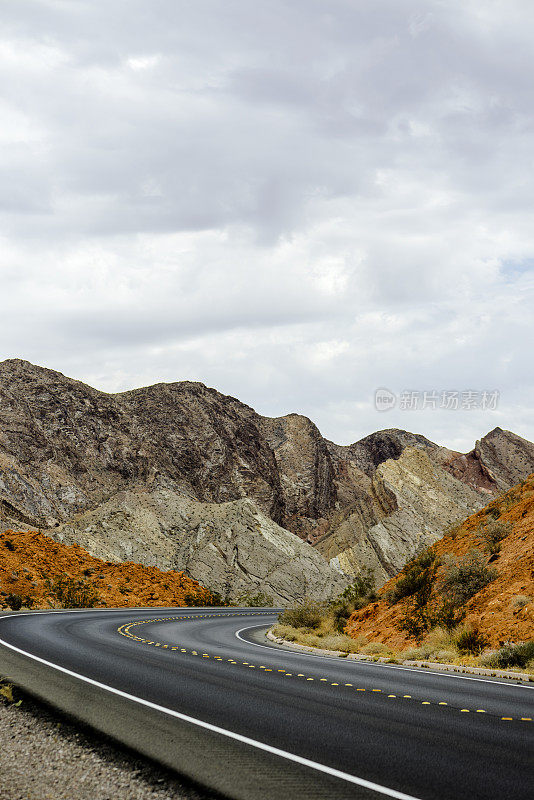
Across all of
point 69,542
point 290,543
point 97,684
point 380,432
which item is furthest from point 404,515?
point 380,432

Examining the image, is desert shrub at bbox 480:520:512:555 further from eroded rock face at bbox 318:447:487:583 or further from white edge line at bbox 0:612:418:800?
eroded rock face at bbox 318:447:487:583

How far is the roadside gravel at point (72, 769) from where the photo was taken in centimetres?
562

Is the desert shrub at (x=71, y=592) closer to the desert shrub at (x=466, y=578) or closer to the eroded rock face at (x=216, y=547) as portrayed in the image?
the eroded rock face at (x=216, y=547)

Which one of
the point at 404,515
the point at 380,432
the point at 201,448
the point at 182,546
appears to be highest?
the point at 380,432

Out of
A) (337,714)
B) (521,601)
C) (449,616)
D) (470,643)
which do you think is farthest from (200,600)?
(337,714)

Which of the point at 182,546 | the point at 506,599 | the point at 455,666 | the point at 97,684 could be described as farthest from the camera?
the point at 182,546

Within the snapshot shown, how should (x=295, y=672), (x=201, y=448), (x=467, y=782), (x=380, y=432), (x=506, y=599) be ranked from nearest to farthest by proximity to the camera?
1. (x=467, y=782)
2. (x=295, y=672)
3. (x=506, y=599)
4. (x=201, y=448)
5. (x=380, y=432)

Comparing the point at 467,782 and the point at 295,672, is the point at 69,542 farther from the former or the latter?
the point at 467,782

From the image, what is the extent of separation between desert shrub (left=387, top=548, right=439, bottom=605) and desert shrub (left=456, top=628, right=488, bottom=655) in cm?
469

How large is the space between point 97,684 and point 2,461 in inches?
3006

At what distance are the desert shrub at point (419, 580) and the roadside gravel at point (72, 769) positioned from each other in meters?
16.5

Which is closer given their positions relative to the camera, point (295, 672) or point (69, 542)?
point (295, 672)

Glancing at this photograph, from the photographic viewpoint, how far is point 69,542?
5866 cm

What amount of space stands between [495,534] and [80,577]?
31279 mm
